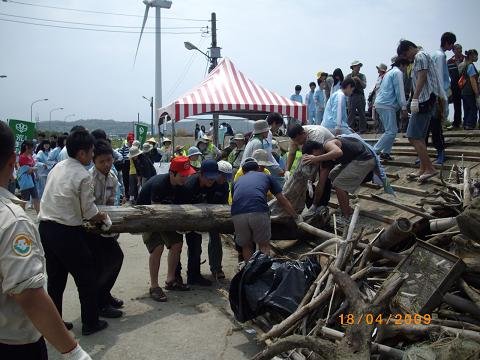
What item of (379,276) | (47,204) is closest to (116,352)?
(47,204)

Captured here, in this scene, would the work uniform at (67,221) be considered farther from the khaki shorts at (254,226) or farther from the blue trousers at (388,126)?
the blue trousers at (388,126)

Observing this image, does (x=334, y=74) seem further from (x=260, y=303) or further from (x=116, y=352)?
(x=116, y=352)

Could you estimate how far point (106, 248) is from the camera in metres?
4.79

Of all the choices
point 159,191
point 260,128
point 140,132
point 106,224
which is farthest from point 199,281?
point 140,132

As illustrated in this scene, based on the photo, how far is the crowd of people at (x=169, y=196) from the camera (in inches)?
73.6

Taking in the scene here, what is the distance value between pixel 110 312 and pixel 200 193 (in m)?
2.05

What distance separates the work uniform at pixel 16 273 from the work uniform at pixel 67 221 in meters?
2.15

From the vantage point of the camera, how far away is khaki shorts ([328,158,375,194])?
233 inches

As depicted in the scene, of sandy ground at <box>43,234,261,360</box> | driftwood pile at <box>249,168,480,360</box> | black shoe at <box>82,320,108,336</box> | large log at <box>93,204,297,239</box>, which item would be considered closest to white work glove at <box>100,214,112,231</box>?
large log at <box>93,204,297,239</box>

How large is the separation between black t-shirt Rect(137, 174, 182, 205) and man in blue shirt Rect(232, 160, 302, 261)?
2.96ft

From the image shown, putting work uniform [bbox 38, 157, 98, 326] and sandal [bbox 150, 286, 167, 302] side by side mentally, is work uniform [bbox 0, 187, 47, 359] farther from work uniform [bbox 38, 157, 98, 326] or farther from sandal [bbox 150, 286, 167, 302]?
sandal [bbox 150, 286, 167, 302]

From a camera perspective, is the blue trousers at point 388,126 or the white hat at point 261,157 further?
the blue trousers at point 388,126
